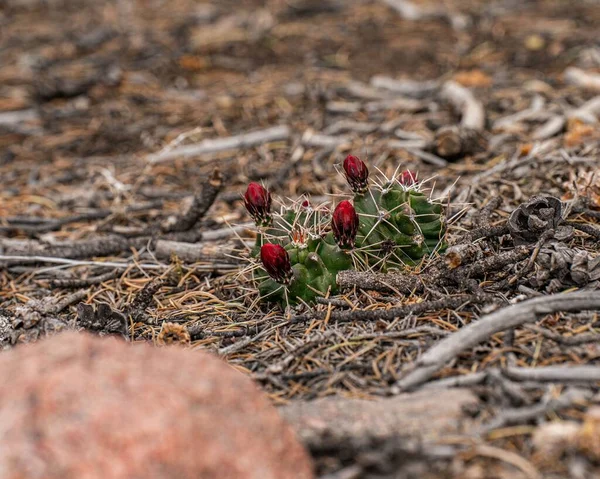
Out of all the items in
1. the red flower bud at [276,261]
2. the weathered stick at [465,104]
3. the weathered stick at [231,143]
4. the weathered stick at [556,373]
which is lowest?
the weathered stick at [231,143]

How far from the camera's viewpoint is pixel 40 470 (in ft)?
5.50

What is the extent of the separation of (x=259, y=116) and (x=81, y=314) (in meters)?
3.15

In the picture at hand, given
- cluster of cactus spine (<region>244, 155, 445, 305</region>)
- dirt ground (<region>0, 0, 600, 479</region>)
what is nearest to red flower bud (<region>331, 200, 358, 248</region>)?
cluster of cactus spine (<region>244, 155, 445, 305</region>)

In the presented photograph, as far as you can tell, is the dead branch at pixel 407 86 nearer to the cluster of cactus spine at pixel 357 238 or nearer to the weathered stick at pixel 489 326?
the cluster of cactus spine at pixel 357 238

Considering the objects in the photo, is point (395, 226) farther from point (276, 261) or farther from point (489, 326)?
point (489, 326)

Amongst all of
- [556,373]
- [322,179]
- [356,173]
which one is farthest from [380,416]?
[322,179]

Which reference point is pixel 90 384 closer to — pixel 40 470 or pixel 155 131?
pixel 40 470

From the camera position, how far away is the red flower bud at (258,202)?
10.1ft

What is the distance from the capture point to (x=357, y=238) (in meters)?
3.07

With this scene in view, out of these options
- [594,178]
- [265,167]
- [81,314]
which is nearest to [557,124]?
[594,178]

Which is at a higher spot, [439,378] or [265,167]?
[439,378]

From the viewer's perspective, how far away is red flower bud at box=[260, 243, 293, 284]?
2840mm

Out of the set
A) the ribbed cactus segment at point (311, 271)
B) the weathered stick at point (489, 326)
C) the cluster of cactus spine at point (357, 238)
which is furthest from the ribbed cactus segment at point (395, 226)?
the weathered stick at point (489, 326)

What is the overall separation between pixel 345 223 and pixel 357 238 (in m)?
0.19
